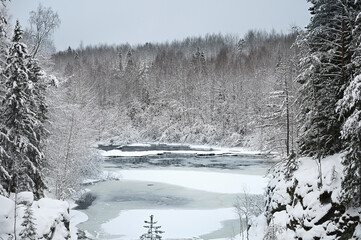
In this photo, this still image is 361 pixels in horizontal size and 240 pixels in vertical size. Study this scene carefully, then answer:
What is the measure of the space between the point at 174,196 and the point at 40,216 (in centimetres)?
1328

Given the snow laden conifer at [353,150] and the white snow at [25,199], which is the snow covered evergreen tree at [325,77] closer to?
A: the snow laden conifer at [353,150]

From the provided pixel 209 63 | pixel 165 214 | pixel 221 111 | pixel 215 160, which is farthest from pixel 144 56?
pixel 165 214

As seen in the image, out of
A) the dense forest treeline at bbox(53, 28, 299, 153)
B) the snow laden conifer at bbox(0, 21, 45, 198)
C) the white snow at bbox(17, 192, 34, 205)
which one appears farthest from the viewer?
the dense forest treeline at bbox(53, 28, 299, 153)

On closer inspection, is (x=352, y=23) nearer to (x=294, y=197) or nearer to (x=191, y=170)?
(x=294, y=197)

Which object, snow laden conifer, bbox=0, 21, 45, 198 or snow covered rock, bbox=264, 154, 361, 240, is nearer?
snow covered rock, bbox=264, 154, 361, 240

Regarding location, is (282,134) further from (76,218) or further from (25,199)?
(25,199)

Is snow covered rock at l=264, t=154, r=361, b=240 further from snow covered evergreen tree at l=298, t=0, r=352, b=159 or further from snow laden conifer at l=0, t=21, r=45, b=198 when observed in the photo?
snow laden conifer at l=0, t=21, r=45, b=198

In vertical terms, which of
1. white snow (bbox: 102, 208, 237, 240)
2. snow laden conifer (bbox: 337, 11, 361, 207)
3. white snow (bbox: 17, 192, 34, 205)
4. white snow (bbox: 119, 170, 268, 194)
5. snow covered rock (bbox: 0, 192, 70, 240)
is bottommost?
white snow (bbox: 102, 208, 237, 240)

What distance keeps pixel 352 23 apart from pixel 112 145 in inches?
1955

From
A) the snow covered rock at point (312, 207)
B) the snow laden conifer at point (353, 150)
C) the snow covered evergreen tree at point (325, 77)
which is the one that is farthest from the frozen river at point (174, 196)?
the snow laden conifer at point (353, 150)

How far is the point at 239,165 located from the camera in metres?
35.1

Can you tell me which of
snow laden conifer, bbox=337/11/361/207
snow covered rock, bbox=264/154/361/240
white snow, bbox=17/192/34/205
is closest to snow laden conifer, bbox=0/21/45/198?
white snow, bbox=17/192/34/205

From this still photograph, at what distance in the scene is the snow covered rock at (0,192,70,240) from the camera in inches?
387

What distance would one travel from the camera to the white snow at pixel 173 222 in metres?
16.4
